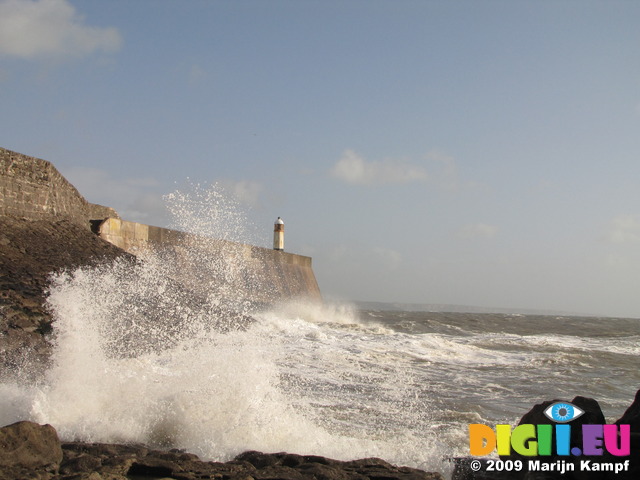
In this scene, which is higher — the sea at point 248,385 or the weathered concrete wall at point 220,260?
the weathered concrete wall at point 220,260

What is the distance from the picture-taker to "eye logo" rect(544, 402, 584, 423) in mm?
2904

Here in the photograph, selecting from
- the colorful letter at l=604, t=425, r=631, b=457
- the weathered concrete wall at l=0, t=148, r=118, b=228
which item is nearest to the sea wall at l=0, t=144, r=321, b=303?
the weathered concrete wall at l=0, t=148, r=118, b=228

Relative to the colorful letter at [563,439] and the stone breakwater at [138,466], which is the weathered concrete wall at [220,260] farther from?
the colorful letter at [563,439]

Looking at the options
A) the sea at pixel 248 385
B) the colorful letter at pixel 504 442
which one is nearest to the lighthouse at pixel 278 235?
the sea at pixel 248 385

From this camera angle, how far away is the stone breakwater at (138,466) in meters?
2.65

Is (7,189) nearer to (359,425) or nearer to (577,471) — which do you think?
(359,425)

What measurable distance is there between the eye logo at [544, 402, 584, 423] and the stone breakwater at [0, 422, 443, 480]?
0.66m

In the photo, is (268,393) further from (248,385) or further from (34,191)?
(34,191)

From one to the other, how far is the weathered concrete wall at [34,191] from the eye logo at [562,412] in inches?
311

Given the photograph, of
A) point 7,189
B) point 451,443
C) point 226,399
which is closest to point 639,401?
point 451,443

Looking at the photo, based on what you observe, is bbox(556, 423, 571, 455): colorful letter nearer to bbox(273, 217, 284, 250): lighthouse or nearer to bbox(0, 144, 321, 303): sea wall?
bbox(0, 144, 321, 303): sea wall

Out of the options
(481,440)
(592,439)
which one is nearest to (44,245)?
(481,440)

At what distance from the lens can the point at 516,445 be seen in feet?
9.94

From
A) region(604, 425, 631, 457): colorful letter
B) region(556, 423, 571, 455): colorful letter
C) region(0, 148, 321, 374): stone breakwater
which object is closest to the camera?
region(604, 425, 631, 457): colorful letter
